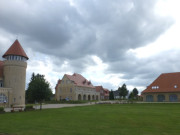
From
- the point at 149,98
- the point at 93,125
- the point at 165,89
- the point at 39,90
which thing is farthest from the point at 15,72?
the point at 165,89

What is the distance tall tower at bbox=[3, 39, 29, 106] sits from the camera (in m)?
41.3

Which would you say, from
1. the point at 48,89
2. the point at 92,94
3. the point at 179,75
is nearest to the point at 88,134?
the point at 48,89

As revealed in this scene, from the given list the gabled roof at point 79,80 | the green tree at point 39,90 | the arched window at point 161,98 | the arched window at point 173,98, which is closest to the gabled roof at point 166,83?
the arched window at point 173,98

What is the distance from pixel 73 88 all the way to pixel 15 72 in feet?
106

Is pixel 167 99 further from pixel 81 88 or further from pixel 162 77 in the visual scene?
pixel 81 88

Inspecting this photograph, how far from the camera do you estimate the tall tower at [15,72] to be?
136 ft

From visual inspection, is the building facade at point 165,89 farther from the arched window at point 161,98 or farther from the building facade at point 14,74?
the building facade at point 14,74

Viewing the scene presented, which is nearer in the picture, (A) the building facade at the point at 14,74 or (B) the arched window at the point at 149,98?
(A) the building facade at the point at 14,74

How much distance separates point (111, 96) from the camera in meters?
86.9

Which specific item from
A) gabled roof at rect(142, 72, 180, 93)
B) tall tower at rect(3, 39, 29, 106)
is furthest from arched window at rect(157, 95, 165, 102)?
tall tower at rect(3, 39, 29, 106)

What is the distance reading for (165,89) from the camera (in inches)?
2132

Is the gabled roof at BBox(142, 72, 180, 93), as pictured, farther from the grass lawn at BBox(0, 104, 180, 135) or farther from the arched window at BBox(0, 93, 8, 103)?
the arched window at BBox(0, 93, 8, 103)

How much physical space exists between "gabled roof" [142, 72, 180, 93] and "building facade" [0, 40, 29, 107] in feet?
122

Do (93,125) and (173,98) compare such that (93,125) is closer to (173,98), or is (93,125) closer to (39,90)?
(39,90)
